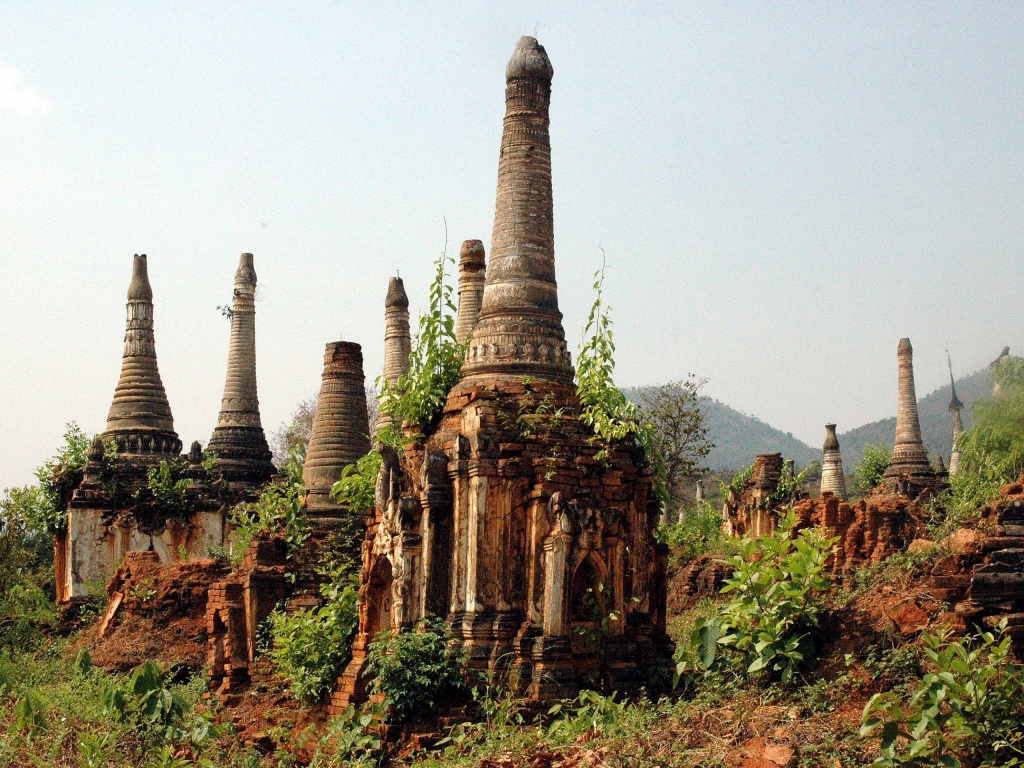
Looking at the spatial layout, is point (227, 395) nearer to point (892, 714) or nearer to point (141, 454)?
point (141, 454)

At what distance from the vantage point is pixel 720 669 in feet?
41.7

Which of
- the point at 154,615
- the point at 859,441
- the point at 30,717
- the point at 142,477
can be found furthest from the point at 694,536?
the point at 859,441

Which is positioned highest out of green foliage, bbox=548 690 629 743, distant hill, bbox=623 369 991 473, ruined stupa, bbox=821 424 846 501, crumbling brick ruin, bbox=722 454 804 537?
distant hill, bbox=623 369 991 473

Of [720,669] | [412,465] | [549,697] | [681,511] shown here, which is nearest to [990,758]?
[720,669]

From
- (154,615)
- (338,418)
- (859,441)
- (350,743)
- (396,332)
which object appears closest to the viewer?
(350,743)

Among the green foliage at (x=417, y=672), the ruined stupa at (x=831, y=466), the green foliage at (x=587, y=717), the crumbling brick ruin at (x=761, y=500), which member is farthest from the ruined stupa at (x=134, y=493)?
the ruined stupa at (x=831, y=466)

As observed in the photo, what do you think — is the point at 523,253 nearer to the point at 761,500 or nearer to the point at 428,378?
the point at 428,378

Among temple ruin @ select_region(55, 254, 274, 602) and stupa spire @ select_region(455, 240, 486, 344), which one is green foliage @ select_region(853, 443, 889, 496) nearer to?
temple ruin @ select_region(55, 254, 274, 602)

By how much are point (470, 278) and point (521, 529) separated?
674 centimetres

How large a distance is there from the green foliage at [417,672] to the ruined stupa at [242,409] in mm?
15271

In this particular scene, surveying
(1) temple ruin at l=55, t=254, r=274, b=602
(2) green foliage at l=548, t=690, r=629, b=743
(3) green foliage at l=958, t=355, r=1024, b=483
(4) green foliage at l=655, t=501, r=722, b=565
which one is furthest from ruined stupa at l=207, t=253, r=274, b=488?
(2) green foliage at l=548, t=690, r=629, b=743

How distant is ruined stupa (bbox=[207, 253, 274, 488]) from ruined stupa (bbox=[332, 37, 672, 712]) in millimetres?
14127

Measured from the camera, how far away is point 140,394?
2706cm

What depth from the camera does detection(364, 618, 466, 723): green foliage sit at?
13055mm
